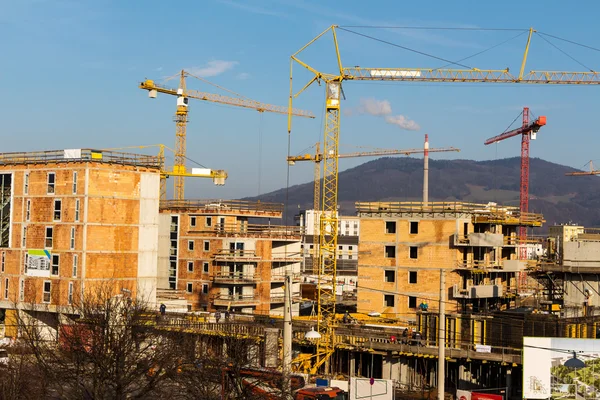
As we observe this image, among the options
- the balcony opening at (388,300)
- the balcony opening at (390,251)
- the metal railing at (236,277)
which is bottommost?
the balcony opening at (388,300)

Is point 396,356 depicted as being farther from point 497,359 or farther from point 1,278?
point 1,278

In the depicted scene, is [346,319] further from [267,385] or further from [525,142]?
[525,142]

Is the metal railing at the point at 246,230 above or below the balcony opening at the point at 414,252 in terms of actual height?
above

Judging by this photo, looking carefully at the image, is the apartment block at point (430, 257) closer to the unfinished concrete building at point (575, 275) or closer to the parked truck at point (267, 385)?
the unfinished concrete building at point (575, 275)

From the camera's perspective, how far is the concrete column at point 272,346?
164ft

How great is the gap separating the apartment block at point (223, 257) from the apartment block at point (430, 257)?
1086 cm

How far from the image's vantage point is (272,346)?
1997 inches

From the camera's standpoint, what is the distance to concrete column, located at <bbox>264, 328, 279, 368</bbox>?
1966 inches

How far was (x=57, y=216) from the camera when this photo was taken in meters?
62.3

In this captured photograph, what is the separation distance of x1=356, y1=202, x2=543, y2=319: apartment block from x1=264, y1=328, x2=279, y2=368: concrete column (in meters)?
17.9

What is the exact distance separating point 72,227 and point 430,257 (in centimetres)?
2916

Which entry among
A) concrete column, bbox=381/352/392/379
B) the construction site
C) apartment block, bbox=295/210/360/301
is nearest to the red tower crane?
apartment block, bbox=295/210/360/301

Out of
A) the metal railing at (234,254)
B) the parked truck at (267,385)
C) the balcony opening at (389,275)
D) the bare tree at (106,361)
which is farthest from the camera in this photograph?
the metal railing at (234,254)

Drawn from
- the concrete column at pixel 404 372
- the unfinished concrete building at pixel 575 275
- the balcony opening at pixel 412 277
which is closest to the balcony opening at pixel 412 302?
the balcony opening at pixel 412 277
